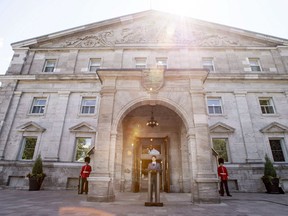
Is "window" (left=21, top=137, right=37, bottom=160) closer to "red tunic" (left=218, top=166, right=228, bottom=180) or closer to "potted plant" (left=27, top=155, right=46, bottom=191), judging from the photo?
"potted plant" (left=27, top=155, right=46, bottom=191)

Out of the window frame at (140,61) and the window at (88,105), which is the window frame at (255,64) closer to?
the window frame at (140,61)

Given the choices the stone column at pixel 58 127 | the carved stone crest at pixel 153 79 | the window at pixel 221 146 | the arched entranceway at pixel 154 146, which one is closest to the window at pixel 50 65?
the stone column at pixel 58 127

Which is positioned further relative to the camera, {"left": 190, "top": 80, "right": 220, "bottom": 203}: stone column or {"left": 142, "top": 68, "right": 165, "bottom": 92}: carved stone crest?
{"left": 142, "top": 68, "right": 165, "bottom": 92}: carved stone crest

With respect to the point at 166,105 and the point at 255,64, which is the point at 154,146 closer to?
the point at 166,105

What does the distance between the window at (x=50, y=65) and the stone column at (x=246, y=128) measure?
17.0 m

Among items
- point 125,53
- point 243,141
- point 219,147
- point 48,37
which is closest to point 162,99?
point 219,147

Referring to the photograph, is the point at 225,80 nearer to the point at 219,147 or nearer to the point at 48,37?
the point at 219,147

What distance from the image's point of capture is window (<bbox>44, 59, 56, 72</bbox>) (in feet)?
53.7

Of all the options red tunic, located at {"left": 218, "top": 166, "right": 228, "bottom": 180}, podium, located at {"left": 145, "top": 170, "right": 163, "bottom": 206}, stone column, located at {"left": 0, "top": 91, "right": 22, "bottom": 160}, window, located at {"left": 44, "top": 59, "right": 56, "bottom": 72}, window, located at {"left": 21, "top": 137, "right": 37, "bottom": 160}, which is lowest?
podium, located at {"left": 145, "top": 170, "right": 163, "bottom": 206}

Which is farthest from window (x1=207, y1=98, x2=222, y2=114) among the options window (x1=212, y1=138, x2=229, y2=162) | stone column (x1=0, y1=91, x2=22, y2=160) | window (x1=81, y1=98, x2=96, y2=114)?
stone column (x1=0, y1=91, x2=22, y2=160)

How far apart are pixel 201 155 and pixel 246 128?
794 cm

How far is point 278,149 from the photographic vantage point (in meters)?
12.9

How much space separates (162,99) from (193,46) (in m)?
10.5

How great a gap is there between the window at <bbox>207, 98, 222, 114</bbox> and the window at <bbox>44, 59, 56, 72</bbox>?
14.9m
